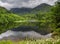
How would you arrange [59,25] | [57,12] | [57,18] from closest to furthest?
[59,25] → [57,18] → [57,12]

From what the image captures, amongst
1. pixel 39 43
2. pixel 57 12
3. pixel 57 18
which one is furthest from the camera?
pixel 57 12

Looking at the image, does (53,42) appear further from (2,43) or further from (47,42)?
(2,43)

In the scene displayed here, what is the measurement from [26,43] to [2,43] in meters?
1.06

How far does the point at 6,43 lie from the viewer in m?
8.80

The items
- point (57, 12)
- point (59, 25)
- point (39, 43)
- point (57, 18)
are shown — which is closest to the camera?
point (39, 43)

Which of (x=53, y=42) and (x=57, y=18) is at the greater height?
(x=53, y=42)

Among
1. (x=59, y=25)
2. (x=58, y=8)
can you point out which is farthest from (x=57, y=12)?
(x=59, y=25)

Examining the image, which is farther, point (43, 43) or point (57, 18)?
point (57, 18)

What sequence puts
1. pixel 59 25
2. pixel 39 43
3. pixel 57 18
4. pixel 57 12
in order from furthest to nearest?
pixel 57 12, pixel 57 18, pixel 59 25, pixel 39 43

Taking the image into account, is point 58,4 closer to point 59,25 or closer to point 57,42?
point 59,25

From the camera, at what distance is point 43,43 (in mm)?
8570

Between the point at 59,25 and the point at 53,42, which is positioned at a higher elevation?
the point at 53,42

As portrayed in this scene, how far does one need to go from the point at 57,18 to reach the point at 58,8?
272 centimetres

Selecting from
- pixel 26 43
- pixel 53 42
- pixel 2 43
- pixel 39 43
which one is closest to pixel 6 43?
pixel 2 43
